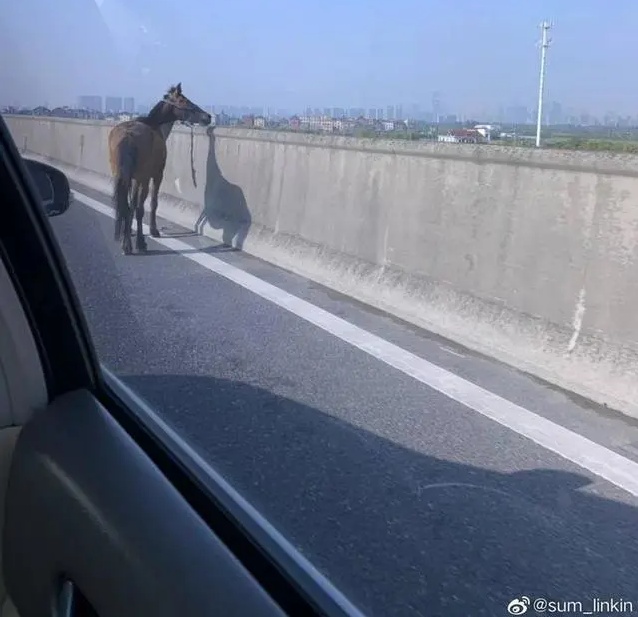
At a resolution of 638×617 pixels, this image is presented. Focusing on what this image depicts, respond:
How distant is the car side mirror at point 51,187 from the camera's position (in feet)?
10.4

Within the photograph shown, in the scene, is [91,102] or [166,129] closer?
[91,102]

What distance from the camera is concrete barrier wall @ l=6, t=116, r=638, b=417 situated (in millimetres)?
5918

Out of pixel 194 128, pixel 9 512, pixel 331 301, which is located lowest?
pixel 331 301

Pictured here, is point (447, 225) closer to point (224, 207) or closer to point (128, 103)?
point (224, 207)

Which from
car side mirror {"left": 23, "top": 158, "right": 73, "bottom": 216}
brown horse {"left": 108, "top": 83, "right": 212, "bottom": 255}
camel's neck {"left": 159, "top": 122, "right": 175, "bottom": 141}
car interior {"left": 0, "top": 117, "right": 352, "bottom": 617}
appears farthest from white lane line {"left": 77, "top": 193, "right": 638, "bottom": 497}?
car side mirror {"left": 23, "top": 158, "right": 73, "bottom": 216}

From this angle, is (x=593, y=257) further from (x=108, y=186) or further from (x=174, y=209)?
(x=174, y=209)

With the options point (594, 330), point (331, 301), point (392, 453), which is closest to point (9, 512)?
point (392, 453)

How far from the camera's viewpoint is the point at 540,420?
534 cm

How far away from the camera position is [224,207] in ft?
34.3

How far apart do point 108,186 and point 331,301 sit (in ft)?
7.02

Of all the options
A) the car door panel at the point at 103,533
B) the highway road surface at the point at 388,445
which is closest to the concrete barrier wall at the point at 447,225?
the highway road surface at the point at 388,445

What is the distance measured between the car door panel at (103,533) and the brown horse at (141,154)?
4944 mm

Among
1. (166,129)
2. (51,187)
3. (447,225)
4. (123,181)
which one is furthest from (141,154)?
(51,187)

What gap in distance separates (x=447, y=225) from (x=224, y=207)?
11.4ft
